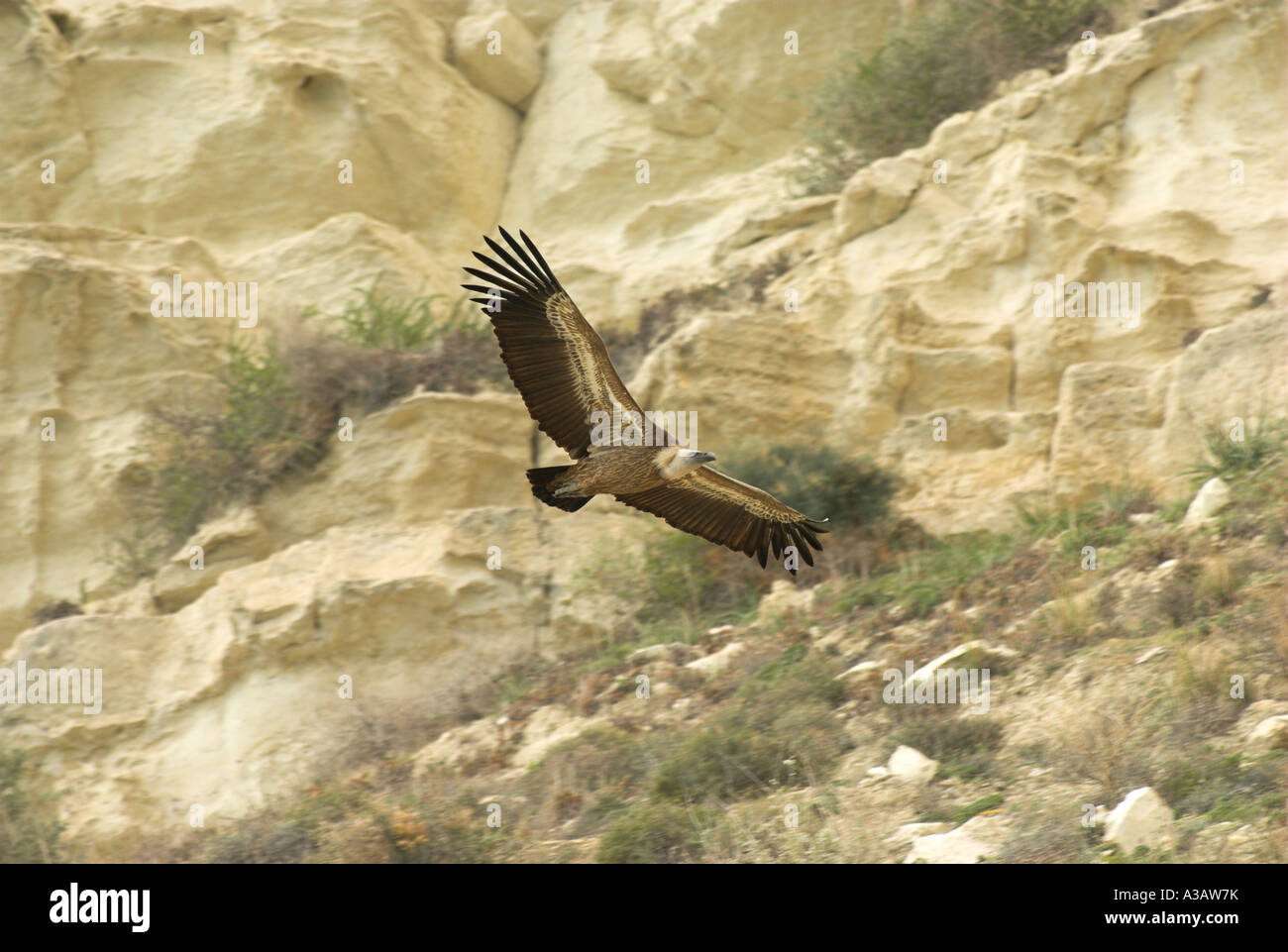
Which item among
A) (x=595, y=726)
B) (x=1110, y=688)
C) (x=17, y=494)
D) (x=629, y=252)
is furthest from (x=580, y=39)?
(x=1110, y=688)

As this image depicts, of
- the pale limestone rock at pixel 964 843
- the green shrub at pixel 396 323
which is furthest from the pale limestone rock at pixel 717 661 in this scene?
the green shrub at pixel 396 323

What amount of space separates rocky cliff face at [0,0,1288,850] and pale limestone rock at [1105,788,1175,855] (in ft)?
17.9

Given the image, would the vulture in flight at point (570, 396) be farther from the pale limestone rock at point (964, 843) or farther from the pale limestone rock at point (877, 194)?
the pale limestone rock at point (877, 194)

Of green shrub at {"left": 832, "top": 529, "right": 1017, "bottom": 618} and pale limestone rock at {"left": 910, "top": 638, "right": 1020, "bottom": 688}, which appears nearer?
pale limestone rock at {"left": 910, "top": 638, "right": 1020, "bottom": 688}

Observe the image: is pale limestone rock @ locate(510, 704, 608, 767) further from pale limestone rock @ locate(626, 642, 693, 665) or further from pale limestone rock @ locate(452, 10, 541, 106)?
pale limestone rock @ locate(452, 10, 541, 106)

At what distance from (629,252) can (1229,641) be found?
1043cm

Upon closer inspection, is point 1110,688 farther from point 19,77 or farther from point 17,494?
point 19,77

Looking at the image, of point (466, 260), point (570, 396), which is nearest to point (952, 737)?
point (570, 396)

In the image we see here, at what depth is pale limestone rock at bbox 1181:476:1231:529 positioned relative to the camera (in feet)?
38.5

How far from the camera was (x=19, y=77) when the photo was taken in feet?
60.6

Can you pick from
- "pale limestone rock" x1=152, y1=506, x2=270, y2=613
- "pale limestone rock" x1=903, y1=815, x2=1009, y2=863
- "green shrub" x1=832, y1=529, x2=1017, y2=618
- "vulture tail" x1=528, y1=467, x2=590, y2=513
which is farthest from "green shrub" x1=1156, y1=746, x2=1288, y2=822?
"pale limestone rock" x1=152, y1=506, x2=270, y2=613

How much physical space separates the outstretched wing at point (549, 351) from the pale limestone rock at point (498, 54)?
12.0 m

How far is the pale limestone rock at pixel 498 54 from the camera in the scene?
65.5 ft

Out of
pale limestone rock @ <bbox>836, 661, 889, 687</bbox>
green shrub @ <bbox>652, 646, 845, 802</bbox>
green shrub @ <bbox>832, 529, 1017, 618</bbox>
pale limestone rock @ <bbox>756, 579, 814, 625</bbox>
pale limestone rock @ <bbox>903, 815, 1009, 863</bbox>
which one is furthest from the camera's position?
pale limestone rock @ <bbox>756, 579, 814, 625</bbox>
